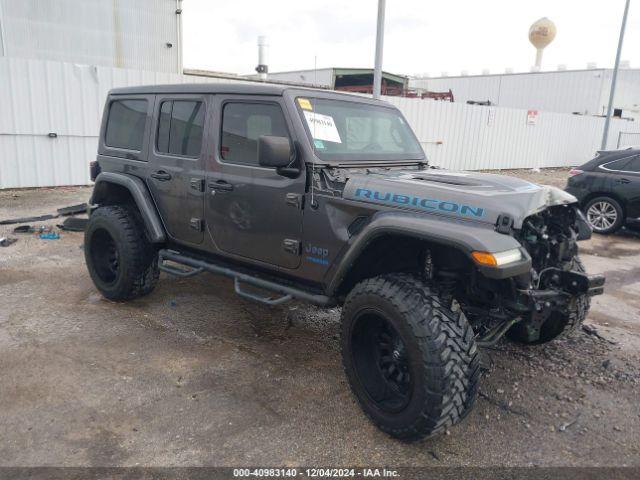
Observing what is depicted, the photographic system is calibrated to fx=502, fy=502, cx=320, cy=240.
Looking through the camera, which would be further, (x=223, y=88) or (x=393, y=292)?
(x=223, y=88)

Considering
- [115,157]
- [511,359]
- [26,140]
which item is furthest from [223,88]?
[26,140]

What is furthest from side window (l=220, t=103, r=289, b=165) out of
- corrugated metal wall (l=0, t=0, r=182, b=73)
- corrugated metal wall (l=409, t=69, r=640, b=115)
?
corrugated metal wall (l=409, t=69, r=640, b=115)

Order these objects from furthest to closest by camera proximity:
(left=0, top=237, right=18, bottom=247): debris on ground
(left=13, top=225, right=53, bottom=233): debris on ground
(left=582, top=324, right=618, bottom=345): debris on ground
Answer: (left=13, top=225, right=53, bottom=233): debris on ground, (left=0, top=237, right=18, bottom=247): debris on ground, (left=582, top=324, right=618, bottom=345): debris on ground

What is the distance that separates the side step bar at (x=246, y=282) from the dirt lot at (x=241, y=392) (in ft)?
1.54

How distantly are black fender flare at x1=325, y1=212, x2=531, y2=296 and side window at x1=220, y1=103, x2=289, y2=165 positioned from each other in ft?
3.34

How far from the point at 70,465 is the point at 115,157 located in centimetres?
307

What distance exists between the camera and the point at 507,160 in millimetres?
19125

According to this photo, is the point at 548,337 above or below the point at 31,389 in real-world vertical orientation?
above

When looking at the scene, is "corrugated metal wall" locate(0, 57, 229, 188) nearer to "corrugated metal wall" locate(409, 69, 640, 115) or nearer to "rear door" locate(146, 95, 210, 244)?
"rear door" locate(146, 95, 210, 244)

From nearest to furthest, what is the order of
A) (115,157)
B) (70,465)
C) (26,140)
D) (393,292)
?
(70,465)
(393,292)
(115,157)
(26,140)

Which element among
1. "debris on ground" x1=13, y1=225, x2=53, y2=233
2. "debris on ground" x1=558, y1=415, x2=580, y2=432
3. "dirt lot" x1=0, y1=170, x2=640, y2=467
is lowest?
"dirt lot" x1=0, y1=170, x2=640, y2=467

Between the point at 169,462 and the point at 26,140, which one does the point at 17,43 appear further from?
the point at 169,462

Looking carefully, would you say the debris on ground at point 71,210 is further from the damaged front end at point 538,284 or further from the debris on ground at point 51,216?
the damaged front end at point 538,284

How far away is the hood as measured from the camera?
270 cm
